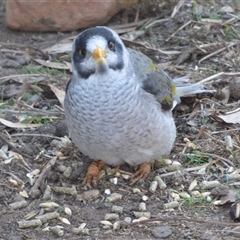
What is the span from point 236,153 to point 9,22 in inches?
131


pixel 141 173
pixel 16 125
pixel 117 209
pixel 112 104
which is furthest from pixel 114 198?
pixel 16 125

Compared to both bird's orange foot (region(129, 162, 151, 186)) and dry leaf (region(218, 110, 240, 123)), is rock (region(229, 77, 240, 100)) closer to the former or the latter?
dry leaf (region(218, 110, 240, 123))

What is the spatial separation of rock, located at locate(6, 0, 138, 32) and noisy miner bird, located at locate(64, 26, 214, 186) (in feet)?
8.37

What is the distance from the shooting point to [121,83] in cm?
544

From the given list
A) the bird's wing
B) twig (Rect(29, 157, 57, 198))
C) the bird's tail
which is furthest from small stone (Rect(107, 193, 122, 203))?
the bird's tail

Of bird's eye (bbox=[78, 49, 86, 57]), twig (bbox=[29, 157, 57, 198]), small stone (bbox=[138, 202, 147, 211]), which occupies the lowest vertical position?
twig (bbox=[29, 157, 57, 198])

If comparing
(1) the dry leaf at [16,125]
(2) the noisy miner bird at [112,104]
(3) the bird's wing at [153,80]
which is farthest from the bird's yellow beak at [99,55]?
(1) the dry leaf at [16,125]

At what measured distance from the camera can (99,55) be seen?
17.0 ft

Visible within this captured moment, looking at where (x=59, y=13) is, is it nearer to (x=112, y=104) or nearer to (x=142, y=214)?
(x=112, y=104)

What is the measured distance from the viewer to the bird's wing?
5691mm

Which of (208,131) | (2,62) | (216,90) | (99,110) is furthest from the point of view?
(2,62)

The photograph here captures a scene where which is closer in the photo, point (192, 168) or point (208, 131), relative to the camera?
point (192, 168)

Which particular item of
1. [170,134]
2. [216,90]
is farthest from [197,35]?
[170,134]

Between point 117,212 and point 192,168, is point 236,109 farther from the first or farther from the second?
point 117,212
